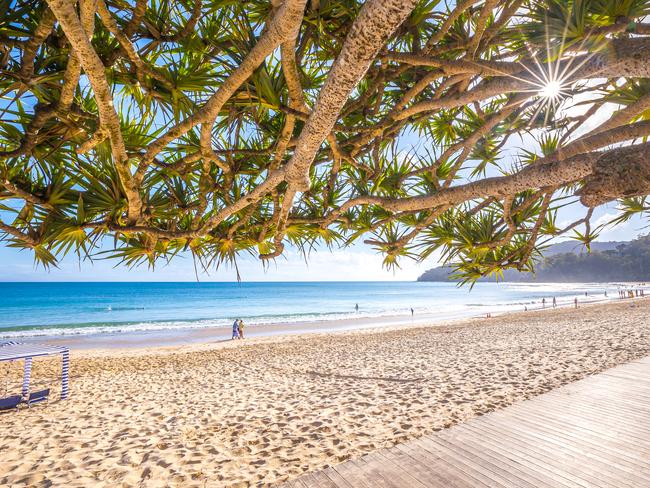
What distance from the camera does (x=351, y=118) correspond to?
1942mm

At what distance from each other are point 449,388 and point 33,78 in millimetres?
4755

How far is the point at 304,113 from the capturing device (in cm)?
126

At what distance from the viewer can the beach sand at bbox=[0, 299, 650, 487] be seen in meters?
2.66

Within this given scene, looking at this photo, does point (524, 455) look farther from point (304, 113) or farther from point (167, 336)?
point (167, 336)

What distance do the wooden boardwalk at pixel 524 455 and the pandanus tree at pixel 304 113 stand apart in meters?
1.03

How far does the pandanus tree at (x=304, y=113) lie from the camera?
39.4 inches

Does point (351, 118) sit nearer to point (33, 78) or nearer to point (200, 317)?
point (33, 78)

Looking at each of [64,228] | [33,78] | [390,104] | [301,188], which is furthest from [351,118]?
[64,228]

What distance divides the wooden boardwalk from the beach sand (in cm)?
84

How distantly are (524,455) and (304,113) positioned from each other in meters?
2.14

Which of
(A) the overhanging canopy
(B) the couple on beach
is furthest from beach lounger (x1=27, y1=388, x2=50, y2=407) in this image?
(B) the couple on beach

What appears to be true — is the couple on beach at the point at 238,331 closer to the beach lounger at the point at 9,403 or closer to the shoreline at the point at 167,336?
the shoreline at the point at 167,336

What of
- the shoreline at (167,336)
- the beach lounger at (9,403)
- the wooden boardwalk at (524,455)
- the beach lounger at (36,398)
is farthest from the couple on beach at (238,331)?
the wooden boardwalk at (524,455)

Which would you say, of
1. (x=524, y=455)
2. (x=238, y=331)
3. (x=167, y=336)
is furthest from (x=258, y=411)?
(x=167, y=336)
